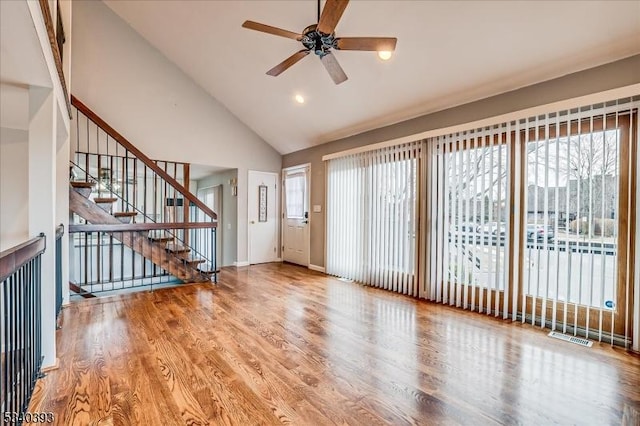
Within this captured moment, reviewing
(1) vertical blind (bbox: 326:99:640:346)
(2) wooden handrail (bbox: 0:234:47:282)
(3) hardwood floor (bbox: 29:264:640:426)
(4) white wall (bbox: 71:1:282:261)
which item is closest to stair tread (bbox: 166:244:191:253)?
(3) hardwood floor (bbox: 29:264:640:426)

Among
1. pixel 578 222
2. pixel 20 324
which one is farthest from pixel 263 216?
pixel 578 222

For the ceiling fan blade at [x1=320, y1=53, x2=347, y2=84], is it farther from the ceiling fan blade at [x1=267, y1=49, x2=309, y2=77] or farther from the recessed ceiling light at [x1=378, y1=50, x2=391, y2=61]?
the recessed ceiling light at [x1=378, y1=50, x2=391, y2=61]

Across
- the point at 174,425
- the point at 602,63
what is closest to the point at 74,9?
the point at 174,425

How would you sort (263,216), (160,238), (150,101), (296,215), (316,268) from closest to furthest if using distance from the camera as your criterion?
(160,238)
(150,101)
(316,268)
(296,215)
(263,216)

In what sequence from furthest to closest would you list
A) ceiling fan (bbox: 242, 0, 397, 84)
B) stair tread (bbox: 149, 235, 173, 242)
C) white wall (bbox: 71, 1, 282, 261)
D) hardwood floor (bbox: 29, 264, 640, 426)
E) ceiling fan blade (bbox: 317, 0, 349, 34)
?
white wall (bbox: 71, 1, 282, 261)
stair tread (bbox: 149, 235, 173, 242)
ceiling fan (bbox: 242, 0, 397, 84)
ceiling fan blade (bbox: 317, 0, 349, 34)
hardwood floor (bbox: 29, 264, 640, 426)

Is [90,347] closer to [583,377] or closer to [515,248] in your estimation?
[583,377]

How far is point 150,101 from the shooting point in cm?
542

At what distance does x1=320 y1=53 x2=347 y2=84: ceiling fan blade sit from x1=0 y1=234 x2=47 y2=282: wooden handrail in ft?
9.07

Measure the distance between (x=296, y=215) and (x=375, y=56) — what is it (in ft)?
12.8

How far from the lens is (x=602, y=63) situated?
9.15 ft

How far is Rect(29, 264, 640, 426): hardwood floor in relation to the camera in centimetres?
180

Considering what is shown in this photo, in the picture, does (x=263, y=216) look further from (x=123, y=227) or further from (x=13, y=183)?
(x=13, y=183)

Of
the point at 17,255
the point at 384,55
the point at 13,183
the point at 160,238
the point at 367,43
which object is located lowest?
the point at 160,238

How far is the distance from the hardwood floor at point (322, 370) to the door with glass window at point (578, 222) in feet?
1.05
